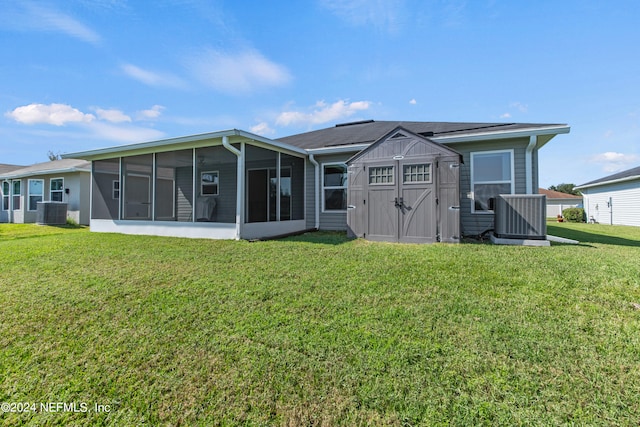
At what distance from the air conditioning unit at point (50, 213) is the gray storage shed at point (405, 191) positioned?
1253 centimetres

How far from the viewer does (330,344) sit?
228cm

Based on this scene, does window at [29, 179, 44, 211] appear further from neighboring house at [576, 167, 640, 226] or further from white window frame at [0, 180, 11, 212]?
neighboring house at [576, 167, 640, 226]

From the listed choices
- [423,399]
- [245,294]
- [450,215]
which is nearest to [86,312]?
[245,294]

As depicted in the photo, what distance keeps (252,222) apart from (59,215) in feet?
33.5

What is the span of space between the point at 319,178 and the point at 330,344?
6.92 meters

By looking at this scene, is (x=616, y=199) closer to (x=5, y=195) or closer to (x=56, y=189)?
(x=56, y=189)

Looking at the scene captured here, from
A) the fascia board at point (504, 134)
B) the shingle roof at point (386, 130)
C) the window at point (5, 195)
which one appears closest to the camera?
the fascia board at point (504, 134)

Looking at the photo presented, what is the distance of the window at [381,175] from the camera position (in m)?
6.63

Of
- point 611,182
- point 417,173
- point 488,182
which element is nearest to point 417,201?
point 417,173

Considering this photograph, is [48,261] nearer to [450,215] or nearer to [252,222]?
[252,222]

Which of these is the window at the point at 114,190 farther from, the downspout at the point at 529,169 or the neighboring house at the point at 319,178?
the downspout at the point at 529,169

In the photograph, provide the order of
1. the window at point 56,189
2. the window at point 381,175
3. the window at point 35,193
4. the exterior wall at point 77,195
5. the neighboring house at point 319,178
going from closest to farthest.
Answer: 1. the neighboring house at point 319,178
2. the window at point 381,175
3. the exterior wall at point 77,195
4. the window at point 56,189
5. the window at point 35,193

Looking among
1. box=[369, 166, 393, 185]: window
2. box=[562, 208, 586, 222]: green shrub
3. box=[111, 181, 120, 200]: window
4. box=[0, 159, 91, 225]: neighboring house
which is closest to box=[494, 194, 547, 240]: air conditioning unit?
box=[369, 166, 393, 185]: window

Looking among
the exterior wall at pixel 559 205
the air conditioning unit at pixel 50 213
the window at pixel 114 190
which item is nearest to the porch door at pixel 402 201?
the window at pixel 114 190
